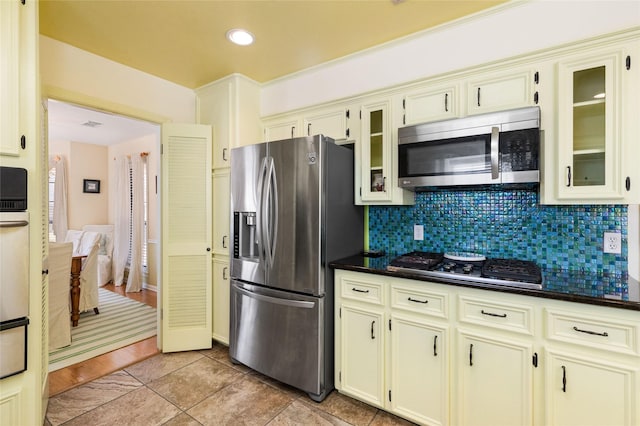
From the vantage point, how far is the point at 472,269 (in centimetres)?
184

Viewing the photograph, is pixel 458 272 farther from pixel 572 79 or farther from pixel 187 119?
pixel 187 119

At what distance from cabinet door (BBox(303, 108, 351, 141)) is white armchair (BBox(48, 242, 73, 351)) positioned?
2.62m

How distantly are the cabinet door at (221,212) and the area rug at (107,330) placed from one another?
1275 mm

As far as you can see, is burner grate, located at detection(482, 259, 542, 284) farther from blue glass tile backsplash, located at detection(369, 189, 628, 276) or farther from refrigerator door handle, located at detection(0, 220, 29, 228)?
refrigerator door handle, located at detection(0, 220, 29, 228)

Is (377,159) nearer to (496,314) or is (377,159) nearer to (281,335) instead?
(496,314)

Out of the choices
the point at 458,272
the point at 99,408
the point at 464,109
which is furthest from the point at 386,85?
the point at 99,408

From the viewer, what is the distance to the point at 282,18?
6.77 feet

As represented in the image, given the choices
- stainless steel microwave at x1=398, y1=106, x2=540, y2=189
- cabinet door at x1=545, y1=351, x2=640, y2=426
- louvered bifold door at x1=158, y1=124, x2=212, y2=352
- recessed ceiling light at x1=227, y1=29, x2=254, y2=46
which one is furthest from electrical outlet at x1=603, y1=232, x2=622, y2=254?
louvered bifold door at x1=158, y1=124, x2=212, y2=352

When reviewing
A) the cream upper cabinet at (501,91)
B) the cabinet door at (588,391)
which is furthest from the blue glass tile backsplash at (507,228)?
the cabinet door at (588,391)

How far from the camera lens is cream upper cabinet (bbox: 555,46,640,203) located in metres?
1.58

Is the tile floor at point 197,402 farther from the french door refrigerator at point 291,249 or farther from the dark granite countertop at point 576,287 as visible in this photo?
the dark granite countertop at point 576,287

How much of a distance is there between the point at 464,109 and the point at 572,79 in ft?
1.82

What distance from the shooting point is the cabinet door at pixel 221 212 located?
2892 mm

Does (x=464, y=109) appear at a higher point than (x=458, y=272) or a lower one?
higher
